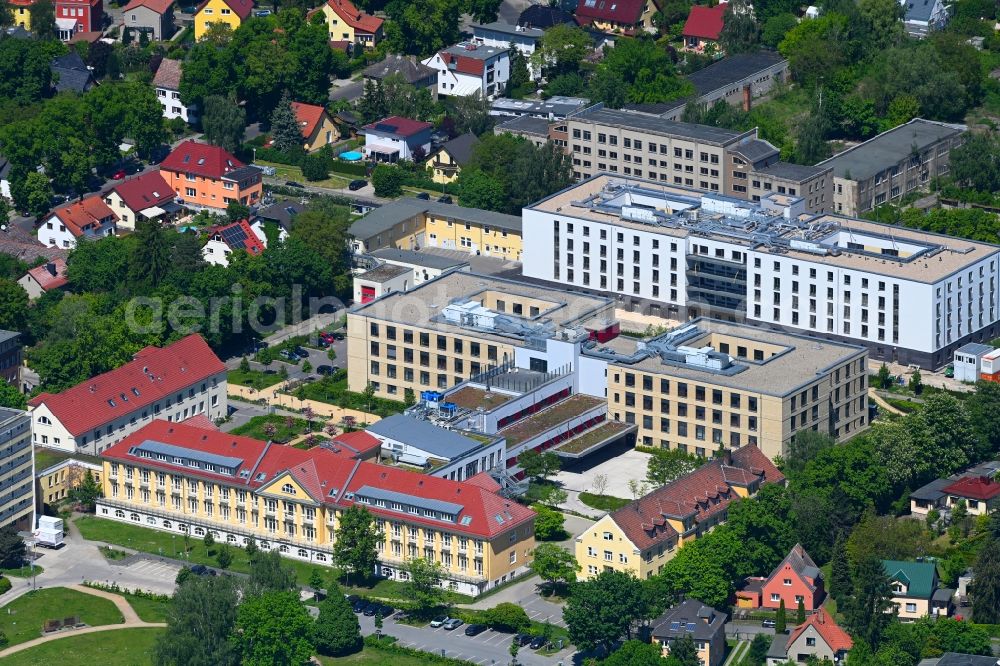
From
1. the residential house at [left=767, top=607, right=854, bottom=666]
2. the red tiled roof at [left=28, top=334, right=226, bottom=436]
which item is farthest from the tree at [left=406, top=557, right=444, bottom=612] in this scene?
the red tiled roof at [left=28, top=334, right=226, bottom=436]

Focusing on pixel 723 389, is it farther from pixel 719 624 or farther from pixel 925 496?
pixel 719 624

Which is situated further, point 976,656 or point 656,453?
point 656,453

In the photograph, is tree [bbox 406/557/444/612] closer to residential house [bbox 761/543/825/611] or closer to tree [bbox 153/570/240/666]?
tree [bbox 153/570/240/666]

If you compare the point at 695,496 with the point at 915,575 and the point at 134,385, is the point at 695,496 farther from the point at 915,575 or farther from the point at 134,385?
the point at 134,385

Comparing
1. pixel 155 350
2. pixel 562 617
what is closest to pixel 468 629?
pixel 562 617

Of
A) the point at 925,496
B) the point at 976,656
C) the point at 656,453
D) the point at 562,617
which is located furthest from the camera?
the point at 656,453
